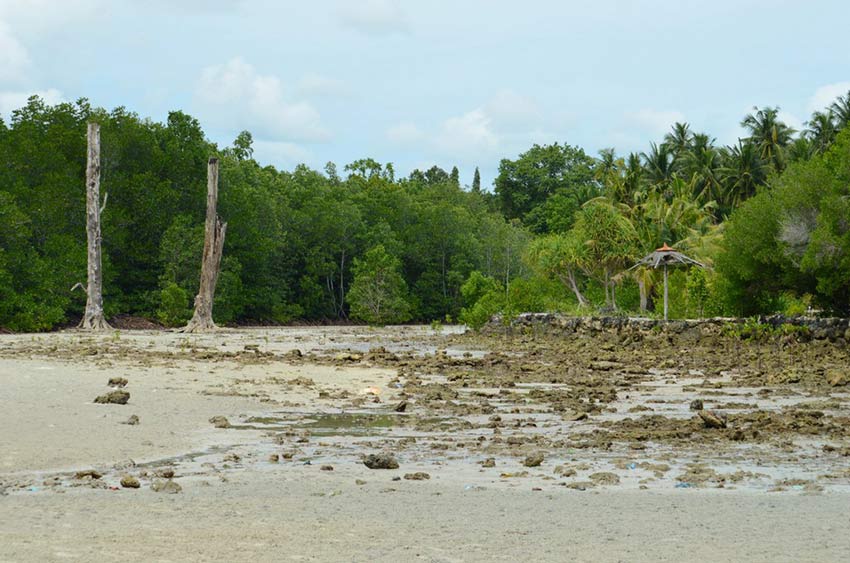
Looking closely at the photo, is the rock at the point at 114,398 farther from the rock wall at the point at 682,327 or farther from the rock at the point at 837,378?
the rock wall at the point at 682,327

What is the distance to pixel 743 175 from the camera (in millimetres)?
67938

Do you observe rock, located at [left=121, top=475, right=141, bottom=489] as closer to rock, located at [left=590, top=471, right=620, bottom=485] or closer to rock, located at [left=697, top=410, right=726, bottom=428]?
rock, located at [left=590, top=471, right=620, bottom=485]

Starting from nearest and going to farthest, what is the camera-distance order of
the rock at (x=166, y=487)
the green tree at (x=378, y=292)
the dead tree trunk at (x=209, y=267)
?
the rock at (x=166, y=487)
the dead tree trunk at (x=209, y=267)
the green tree at (x=378, y=292)

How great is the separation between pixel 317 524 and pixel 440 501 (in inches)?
44.8

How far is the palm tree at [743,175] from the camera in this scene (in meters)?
68.0

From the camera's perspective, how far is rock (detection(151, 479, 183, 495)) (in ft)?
24.3

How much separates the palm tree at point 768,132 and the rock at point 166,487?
223 ft

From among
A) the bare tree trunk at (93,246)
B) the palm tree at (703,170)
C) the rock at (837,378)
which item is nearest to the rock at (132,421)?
the rock at (837,378)

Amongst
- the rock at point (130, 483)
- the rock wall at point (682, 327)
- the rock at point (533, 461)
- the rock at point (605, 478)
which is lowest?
the rock at point (605, 478)

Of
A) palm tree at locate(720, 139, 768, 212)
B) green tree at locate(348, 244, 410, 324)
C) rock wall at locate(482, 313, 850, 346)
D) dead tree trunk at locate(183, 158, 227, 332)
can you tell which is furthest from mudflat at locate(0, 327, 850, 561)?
palm tree at locate(720, 139, 768, 212)

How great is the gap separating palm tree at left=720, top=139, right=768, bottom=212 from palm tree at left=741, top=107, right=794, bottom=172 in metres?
1.93

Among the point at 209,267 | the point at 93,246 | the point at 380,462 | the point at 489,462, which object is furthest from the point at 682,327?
the point at 380,462

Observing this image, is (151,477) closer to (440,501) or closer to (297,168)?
(440,501)

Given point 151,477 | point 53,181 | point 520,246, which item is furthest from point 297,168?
point 151,477
